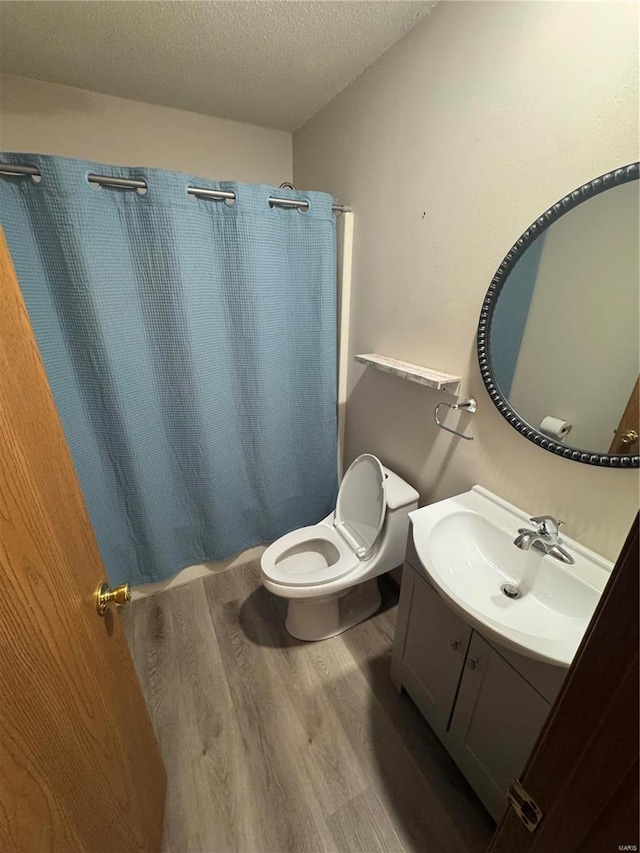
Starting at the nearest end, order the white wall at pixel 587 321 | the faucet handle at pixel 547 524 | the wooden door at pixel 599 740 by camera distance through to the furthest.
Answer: the wooden door at pixel 599 740
the white wall at pixel 587 321
the faucet handle at pixel 547 524

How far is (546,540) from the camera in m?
0.87

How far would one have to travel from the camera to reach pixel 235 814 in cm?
101

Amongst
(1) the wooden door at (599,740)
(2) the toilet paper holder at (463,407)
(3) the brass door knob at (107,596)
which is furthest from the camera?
(2) the toilet paper holder at (463,407)

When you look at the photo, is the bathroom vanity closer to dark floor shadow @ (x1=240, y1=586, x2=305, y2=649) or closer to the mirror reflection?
the mirror reflection

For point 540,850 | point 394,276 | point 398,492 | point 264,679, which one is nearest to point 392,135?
point 394,276

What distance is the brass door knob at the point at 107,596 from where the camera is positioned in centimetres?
64

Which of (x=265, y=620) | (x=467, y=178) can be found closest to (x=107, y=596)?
(x=265, y=620)

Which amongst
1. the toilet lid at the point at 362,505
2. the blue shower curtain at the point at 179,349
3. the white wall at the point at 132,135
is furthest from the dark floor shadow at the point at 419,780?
the white wall at the point at 132,135

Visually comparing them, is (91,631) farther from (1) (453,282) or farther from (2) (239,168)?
(2) (239,168)

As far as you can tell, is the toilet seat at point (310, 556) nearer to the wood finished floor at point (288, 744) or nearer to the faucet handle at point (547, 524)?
the wood finished floor at point (288, 744)

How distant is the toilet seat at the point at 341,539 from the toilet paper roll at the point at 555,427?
625 millimetres

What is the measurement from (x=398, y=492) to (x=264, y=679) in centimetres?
93

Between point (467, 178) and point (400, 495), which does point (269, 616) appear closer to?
point (400, 495)

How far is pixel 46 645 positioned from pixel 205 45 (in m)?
1.77
